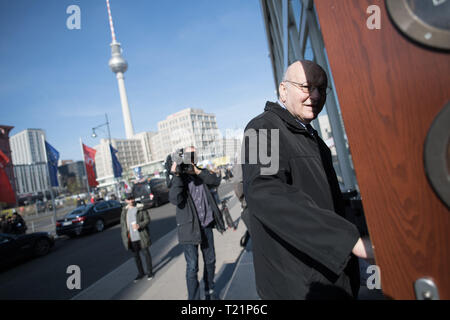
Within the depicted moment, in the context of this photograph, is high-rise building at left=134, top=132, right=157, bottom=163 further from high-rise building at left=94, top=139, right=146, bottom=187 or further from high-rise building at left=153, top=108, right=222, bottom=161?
high-rise building at left=153, top=108, right=222, bottom=161

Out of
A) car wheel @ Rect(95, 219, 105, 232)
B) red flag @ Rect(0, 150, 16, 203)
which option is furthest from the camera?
car wheel @ Rect(95, 219, 105, 232)

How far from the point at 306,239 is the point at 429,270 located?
0.35 m

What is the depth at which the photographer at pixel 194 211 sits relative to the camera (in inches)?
129

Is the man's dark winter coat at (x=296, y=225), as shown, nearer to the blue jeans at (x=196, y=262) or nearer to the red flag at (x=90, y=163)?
the blue jeans at (x=196, y=262)

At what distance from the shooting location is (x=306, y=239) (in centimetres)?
91

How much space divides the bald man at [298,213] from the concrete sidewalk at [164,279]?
2.36 m

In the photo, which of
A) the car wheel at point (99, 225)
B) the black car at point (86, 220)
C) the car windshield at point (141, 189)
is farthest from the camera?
the car windshield at point (141, 189)

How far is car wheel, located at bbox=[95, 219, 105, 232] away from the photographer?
1081 cm

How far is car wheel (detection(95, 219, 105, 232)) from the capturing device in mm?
12363

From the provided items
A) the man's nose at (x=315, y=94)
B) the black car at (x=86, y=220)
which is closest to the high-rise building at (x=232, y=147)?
the man's nose at (x=315, y=94)

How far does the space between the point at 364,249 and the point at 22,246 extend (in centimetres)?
1144

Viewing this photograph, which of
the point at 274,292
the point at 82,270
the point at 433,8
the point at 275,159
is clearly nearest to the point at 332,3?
the point at 433,8
